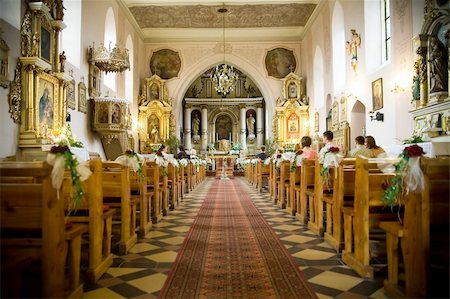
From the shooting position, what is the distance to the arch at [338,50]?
13.5m

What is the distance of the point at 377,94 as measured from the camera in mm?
10320

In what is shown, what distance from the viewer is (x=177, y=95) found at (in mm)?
19531

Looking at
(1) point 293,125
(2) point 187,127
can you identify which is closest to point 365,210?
(1) point 293,125

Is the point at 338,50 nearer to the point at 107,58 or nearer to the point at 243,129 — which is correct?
the point at 107,58

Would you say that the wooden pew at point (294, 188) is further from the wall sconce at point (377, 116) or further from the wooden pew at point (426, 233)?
the wall sconce at point (377, 116)

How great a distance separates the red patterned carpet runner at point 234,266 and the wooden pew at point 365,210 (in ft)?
1.78

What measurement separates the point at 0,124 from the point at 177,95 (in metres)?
13.0

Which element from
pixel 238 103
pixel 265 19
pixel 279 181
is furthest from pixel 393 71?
pixel 238 103

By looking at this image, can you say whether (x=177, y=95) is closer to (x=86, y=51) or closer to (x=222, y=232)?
(x=86, y=51)

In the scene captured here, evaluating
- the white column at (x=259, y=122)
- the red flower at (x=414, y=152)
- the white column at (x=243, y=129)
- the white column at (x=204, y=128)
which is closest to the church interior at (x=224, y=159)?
the red flower at (x=414, y=152)

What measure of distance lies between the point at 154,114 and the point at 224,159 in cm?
423

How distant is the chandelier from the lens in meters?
11.3

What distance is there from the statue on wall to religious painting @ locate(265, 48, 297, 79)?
12288 mm

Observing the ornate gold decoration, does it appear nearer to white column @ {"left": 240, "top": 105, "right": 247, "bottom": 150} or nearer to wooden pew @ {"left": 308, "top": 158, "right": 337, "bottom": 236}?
wooden pew @ {"left": 308, "top": 158, "right": 337, "bottom": 236}
